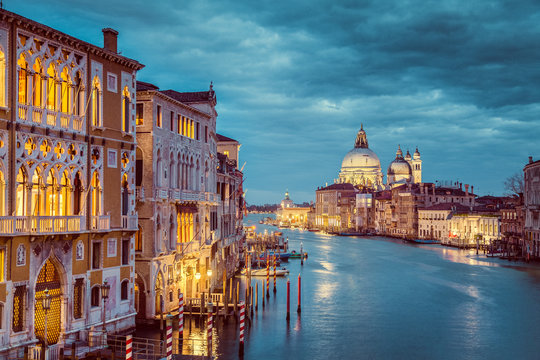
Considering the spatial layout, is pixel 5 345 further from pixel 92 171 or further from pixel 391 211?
pixel 391 211

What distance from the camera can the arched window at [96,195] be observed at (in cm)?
1792

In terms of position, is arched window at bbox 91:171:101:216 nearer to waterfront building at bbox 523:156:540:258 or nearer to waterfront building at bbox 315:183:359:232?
waterfront building at bbox 523:156:540:258

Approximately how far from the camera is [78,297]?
1733 centimetres

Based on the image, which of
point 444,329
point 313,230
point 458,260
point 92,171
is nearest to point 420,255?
point 458,260

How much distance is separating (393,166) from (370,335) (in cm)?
11916

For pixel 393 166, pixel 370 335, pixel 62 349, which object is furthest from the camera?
pixel 393 166

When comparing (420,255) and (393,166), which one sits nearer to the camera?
(420,255)

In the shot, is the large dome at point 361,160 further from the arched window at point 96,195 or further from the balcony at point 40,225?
the balcony at point 40,225

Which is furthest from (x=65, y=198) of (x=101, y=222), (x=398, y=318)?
(x=398, y=318)

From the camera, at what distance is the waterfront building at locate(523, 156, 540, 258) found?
2175 inches

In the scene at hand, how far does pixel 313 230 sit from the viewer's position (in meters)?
141

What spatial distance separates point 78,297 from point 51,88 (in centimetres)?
562

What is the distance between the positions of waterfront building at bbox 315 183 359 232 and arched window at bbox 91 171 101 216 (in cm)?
11418

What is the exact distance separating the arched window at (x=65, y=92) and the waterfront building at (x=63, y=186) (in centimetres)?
3
